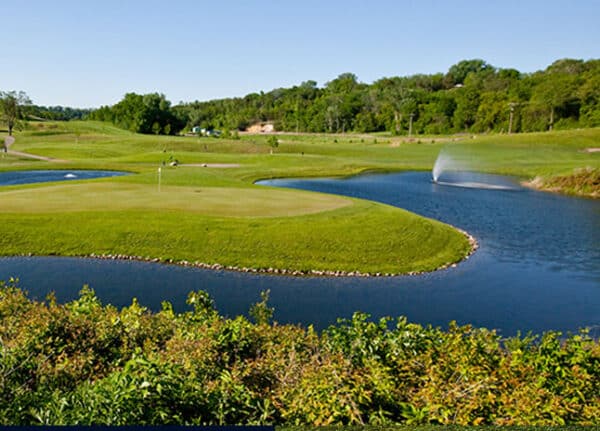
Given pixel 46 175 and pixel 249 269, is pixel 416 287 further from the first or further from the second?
pixel 46 175

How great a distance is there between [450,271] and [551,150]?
8600 cm

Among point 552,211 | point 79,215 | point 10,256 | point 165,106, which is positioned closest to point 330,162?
point 552,211

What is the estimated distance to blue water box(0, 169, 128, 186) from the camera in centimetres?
6462

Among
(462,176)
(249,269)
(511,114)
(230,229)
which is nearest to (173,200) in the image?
(230,229)

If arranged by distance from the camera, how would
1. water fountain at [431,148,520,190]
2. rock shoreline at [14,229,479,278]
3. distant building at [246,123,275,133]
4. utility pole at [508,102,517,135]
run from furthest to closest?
1. distant building at [246,123,275,133]
2. utility pole at [508,102,517,135]
3. water fountain at [431,148,520,190]
4. rock shoreline at [14,229,479,278]

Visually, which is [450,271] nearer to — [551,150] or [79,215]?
[79,215]

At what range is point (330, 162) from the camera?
89625mm

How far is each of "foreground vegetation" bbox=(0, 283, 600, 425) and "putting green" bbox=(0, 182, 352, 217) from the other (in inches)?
949

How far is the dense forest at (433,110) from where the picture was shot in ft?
433

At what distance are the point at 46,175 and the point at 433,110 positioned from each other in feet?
385

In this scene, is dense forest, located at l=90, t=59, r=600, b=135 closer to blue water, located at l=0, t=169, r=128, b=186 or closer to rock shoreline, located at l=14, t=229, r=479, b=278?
blue water, located at l=0, t=169, r=128, b=186

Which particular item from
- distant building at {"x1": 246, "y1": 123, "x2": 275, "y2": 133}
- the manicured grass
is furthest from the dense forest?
the manicured grass

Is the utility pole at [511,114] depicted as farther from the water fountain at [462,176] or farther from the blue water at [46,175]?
the blue water at [46,175]

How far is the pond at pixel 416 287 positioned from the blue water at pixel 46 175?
1613 inches
